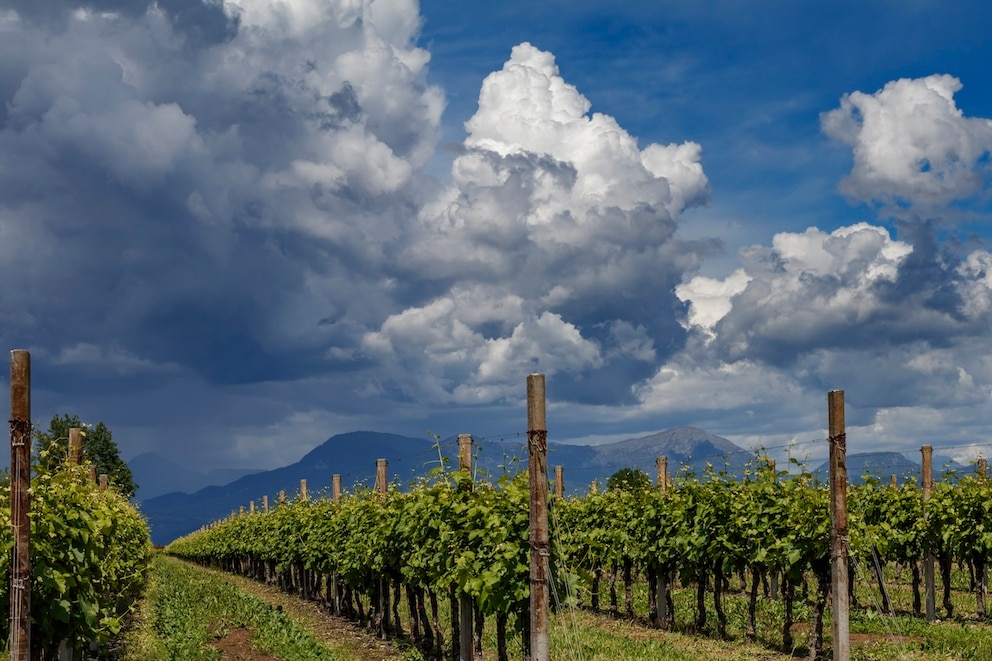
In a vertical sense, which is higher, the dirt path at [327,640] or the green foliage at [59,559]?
the green foliage at [59,559]

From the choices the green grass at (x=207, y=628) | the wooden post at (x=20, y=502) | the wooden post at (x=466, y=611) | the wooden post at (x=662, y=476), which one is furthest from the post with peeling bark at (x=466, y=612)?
the wooden post at (x=662, y=476)

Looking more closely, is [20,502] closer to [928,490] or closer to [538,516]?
[538,516]

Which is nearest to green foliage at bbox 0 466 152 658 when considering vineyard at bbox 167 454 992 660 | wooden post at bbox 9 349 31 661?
wooden post at bbox 9 349 31 661

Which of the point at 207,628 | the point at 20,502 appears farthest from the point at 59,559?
the point at 207,628

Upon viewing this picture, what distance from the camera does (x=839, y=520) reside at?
12000 millimetres

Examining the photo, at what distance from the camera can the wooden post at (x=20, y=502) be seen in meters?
8.88

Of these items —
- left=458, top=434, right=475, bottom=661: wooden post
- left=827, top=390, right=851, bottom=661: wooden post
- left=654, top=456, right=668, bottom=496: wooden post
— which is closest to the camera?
left=827, top=390, right=851, bottom=661: wooden post

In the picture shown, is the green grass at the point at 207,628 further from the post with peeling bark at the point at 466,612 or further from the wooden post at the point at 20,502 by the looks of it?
the wooden post at the point at 20,502

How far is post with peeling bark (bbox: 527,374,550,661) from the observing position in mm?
9633

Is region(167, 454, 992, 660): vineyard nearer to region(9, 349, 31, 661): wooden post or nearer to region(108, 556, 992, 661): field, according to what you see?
region(108, 556, 992, 661): field

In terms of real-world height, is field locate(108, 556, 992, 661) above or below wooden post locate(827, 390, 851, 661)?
below

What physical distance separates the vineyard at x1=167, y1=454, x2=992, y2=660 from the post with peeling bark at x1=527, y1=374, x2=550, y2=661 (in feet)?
2.52

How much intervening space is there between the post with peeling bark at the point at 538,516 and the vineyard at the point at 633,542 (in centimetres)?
77

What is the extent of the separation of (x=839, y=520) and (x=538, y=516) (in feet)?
15.0
